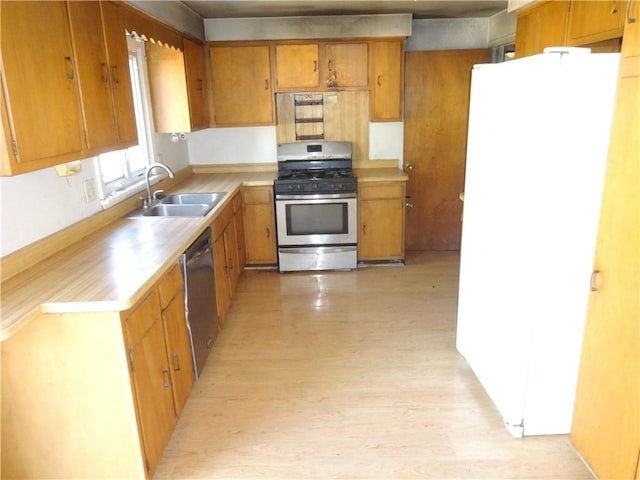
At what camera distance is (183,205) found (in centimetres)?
328

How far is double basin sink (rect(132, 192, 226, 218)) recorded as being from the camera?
311 centimetres

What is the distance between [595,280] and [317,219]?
106 inches

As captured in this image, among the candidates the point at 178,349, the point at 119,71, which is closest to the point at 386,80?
the point at 119,71

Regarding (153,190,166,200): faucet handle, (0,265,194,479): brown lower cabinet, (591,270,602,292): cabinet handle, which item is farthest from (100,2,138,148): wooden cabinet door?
(591,270,602,292): cabinet handle

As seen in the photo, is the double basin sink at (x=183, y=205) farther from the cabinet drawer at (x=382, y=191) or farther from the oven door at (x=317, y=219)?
the cabinet drawer at (x=382, y=191)

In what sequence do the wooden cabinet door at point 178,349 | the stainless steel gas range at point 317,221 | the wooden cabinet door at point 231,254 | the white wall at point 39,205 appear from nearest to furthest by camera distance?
the white wall at point 39,205 < the wooden cabinet door at point 178,349 < the wooden cabinet door at point 231,254 < the stainless steel gas range at point 317,221

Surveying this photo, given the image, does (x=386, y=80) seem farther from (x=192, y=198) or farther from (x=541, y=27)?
(x=192, y=198)

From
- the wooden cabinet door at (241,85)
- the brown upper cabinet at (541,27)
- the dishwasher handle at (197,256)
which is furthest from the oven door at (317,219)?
the brown upper cabinet at (541,27)

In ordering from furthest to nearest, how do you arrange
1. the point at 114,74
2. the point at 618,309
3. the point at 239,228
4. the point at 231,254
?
the point at 239,228
the point at 231,254
the point at 114,74
the point at 618,309

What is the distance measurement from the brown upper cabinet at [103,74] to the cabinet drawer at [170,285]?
65 cm

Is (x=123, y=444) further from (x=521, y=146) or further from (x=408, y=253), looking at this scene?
(x=408, y=253)

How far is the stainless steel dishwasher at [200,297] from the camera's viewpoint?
8.02ft

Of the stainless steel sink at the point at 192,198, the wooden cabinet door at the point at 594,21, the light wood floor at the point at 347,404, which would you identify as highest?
the wooden cabinet door at the point at 594,21

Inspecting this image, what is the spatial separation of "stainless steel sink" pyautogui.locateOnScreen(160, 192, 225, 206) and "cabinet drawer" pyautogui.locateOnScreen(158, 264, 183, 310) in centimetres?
129
